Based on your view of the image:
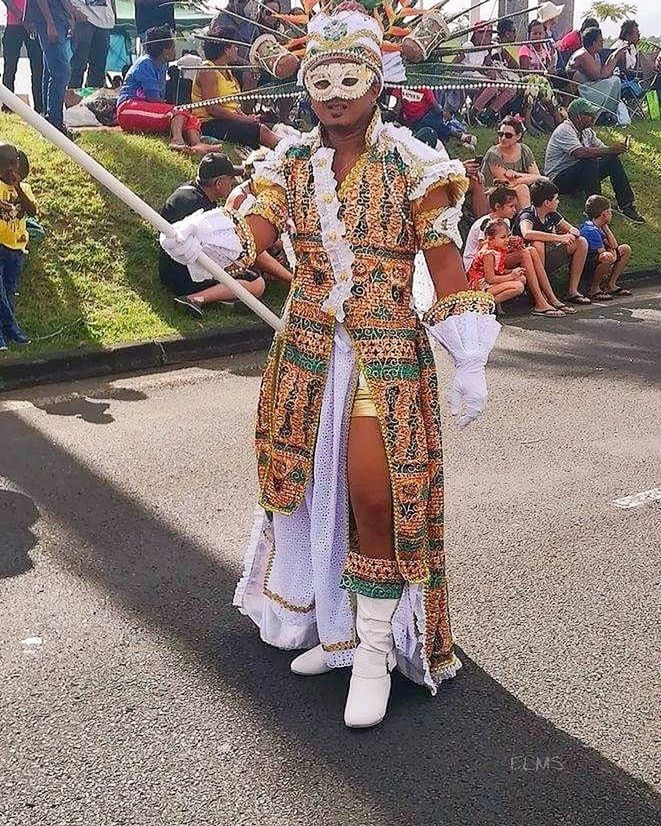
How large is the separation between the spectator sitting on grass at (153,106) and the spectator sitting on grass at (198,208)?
2.52 m

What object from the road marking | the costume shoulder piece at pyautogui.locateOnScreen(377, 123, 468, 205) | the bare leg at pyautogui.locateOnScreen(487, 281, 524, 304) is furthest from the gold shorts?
the bare leg at pyautogui.locateOnScreen(487, 281, 524, 304)

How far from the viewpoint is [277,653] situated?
3.92m

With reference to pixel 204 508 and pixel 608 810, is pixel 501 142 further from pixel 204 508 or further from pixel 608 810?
pixel 608 810

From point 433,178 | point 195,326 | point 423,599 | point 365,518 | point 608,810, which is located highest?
point 433,178

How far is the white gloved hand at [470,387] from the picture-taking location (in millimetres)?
3385

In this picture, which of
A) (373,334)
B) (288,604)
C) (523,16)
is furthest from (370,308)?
(523,16)

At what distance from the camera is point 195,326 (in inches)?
353

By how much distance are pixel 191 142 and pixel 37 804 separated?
31.3ft

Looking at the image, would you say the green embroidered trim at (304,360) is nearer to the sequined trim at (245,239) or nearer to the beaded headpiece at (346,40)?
the sequined trim at (245,239)

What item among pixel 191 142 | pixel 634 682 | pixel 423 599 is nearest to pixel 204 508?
pixel 423 599

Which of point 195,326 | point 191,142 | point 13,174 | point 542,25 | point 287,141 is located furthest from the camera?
point 542,25

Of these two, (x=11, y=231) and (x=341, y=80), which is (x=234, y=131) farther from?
A: (x=341, y=80)

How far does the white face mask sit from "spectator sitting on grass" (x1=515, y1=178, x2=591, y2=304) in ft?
25.7

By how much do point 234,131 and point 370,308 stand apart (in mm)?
9113
